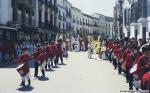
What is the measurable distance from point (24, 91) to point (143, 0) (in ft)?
72.4

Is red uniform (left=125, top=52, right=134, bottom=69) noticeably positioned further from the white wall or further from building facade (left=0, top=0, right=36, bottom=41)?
the white wall

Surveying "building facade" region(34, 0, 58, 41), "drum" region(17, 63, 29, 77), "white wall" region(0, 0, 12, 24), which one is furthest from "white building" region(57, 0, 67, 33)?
"drum" region(17, 63, 29, 77)

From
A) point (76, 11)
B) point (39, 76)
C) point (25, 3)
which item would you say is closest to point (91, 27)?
point (76, 11)

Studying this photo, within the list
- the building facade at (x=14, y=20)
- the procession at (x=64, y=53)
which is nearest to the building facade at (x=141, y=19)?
the procession at (x=64, y=53)

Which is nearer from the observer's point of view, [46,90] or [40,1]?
[46,90]

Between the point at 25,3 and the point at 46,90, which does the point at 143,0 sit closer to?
the point at 25,3

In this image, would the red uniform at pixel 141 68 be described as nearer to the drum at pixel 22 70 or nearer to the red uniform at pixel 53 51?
the drum at pixel 22 70

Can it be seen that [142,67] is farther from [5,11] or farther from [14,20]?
[14,20]

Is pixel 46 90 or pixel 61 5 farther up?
pixel 61 5

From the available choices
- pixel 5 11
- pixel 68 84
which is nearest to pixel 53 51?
pixel 68 84

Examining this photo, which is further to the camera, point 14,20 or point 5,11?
point 14,20

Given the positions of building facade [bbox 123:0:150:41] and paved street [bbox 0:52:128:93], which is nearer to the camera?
paved street [bbox 0:52:128:93]

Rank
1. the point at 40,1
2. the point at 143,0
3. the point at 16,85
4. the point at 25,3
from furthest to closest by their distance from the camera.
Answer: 1. the point at 40,1
2. the point at 25,3
3. the point at 143,0
4. the point at 16,85

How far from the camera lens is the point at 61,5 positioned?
3088 inches
